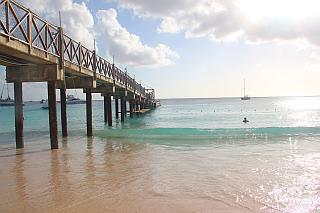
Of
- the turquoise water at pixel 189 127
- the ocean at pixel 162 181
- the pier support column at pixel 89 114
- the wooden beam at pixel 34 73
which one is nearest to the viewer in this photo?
the ocean at pixel 162 181

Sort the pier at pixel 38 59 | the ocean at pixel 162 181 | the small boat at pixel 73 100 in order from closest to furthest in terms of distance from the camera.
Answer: the ocean at pixel 162 181
the pier at pixel 38 59
the small boat at pixel 73 100

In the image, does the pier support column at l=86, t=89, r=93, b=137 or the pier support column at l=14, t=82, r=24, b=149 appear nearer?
the pier support column at l=14, t=82, r=24, b=149

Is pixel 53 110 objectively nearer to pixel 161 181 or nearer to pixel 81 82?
pixel 81 82

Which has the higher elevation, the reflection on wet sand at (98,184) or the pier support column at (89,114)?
the pier support column at (89,114)

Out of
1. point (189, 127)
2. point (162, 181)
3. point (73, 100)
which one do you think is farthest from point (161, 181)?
point (73, 100)

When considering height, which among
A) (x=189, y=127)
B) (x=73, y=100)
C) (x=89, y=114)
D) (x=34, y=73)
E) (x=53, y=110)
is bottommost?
(x=189, y=127)

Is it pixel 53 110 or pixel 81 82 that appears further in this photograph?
pixel 81 82

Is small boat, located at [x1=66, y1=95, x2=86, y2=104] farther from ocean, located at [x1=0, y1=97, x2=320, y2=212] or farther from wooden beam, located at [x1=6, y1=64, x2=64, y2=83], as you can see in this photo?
ocean, located at [x1=0, y1=97, x2=320, y2=212]

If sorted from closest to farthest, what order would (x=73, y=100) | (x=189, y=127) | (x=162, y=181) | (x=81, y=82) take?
(x=162, y=181)
(x=81, y=82)
(x=189, y=127)
(x=73, y=100)

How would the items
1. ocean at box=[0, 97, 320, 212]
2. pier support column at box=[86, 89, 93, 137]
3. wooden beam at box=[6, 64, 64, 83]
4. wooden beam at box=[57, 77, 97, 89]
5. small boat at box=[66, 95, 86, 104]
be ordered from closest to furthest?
ocean at box=[0, 97, 320, 212]
wooden beam at box=[6, 64, 64, 83]
wooden beam at box=[57, 77, 97, 89]
pier support column at box=[86, 89, 93, 137]
small boat at box=[66, 95, 86, 104]

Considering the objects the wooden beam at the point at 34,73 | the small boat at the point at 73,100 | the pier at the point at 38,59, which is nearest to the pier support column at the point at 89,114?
the pier at the point at 38,59

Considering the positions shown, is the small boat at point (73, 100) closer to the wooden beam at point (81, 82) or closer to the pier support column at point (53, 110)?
the wooden beam at point (81, 82)

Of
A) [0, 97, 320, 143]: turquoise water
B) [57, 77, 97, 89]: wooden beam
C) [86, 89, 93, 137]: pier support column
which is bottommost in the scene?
[0, 97, 320, 143]: turquoise water

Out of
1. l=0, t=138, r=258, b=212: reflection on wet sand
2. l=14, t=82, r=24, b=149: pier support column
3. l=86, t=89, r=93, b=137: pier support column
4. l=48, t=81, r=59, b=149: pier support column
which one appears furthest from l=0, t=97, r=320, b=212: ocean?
l=86, t=89, r=93, b=137: pier support column
